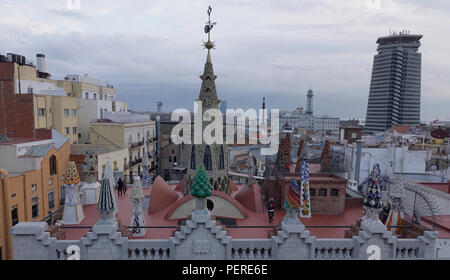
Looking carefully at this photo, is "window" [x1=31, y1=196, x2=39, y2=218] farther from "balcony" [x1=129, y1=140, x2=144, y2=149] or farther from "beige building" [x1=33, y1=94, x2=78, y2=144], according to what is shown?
"balcony" [x1=129, y1=140, x2=144, y2=149]

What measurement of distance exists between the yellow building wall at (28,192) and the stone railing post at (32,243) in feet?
34.8

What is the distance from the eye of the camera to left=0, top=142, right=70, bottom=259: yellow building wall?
55.1 feet

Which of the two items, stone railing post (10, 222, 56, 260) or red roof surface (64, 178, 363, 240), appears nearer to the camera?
stone railing post (10, 222, 56, 260)

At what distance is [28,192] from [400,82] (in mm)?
112009

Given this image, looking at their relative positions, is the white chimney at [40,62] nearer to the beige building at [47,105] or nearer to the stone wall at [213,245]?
the beige building at [47,105]

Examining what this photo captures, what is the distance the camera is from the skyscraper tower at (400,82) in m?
96.1

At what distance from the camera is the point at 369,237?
923 cm

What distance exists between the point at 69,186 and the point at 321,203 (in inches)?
561

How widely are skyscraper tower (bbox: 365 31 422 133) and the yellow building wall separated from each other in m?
105

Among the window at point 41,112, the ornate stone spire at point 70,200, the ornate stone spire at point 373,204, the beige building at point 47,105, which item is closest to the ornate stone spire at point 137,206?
the ornate stone spire at point 70,200

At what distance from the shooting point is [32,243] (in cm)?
873

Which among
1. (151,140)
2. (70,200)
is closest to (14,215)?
(70,200)

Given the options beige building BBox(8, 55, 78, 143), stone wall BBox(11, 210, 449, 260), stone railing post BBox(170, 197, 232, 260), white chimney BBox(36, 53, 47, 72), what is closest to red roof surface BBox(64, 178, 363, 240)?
stone wall BBox(11, 210, 449, 260)
